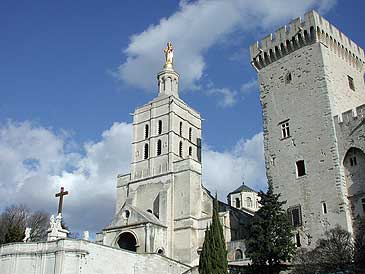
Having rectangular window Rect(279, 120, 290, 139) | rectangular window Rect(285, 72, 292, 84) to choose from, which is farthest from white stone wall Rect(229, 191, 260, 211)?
rectangular window Rect(285, 72, 292, 84)

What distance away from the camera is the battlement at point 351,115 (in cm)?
2889

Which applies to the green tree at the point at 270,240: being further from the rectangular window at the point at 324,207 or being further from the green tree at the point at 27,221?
the green tree at the point at 27,221

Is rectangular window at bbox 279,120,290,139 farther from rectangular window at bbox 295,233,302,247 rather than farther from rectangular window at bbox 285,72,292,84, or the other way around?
rectangular window at bbox 295,233,302,247

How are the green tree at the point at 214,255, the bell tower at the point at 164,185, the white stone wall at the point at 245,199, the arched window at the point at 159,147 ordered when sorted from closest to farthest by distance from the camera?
1. the green tree at the point at 214,255
2. the bell tower at the point at 164,185
3. the arched window at the point at 159,147
4. the white stone wall at the point at 245,199

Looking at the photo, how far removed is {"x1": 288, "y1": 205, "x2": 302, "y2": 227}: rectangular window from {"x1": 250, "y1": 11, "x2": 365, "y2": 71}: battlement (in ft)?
37.9

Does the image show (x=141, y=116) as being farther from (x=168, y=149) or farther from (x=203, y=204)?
(x=203, y=204)

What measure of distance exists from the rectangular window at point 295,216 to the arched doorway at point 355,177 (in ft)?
10.9

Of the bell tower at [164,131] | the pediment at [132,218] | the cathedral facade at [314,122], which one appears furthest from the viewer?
the bell tower at [164,131]

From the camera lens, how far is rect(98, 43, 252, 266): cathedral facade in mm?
39094

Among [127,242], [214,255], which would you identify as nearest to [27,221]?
[127,242]

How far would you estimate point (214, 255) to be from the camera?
89.7 ft

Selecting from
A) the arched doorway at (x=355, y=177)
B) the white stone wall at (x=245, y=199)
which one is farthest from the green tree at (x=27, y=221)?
the arched doorway at (x=355, y=177)

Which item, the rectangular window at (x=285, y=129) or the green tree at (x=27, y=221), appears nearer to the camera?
the rectangular window at (x=285, y=129)

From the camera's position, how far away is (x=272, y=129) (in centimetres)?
3341
